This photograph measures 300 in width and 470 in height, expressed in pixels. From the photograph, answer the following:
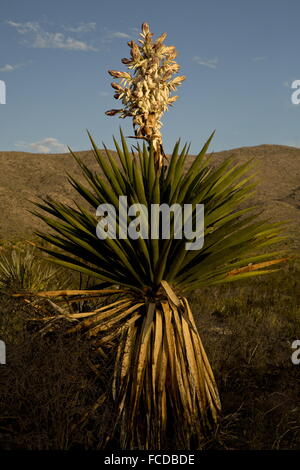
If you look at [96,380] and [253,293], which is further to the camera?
[253,293]

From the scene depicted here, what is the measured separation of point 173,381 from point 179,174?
1.95m

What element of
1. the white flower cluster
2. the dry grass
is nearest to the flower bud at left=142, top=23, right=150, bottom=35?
the white flower cluster

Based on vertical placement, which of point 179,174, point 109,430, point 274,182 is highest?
point 274,182

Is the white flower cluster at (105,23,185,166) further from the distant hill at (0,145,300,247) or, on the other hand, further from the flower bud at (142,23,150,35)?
the distant hill at (0,145,300,247)

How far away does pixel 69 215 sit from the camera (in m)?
3.99

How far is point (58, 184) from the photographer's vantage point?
41.2m

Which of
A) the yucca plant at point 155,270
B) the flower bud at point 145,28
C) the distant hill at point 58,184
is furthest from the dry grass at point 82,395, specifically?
the distant hill at point 58,184

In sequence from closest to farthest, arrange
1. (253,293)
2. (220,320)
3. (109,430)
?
(109,430) → (220,320) → (253,293)

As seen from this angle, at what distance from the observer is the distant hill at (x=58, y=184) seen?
97.3 feet

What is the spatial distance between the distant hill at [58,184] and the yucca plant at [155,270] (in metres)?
20.0

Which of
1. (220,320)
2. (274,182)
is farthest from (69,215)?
(274,182)

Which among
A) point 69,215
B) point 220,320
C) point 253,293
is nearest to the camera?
point 69,215

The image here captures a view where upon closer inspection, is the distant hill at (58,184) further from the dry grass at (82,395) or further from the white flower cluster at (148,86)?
the white flower cluster at (148,86)

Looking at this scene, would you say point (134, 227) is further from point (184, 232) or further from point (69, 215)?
point (69, 215)
